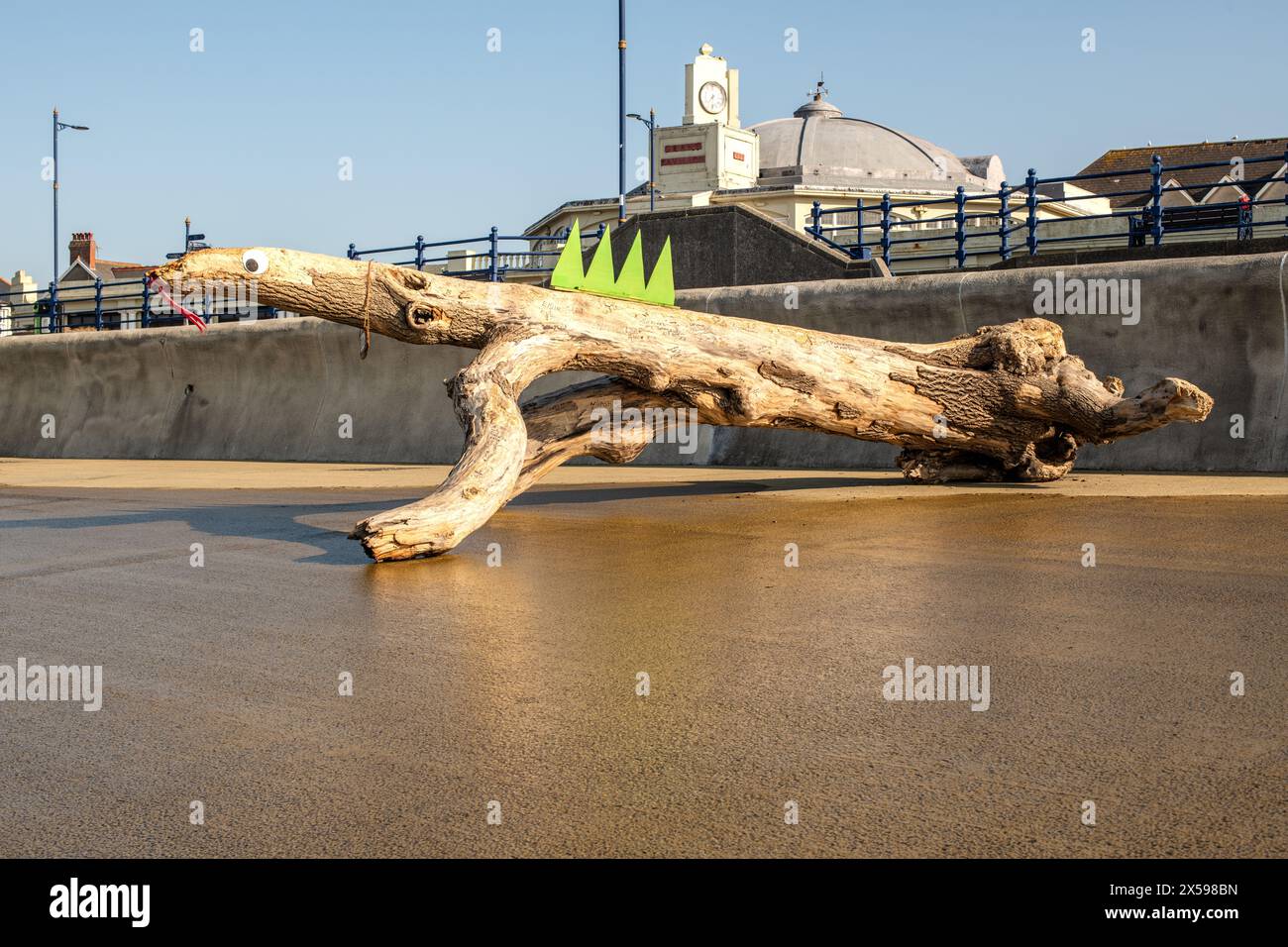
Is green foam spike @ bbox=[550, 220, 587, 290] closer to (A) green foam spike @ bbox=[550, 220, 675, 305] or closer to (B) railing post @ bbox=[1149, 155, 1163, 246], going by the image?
(A) green foam spike @ bbox=[550, 220, 675, 305]

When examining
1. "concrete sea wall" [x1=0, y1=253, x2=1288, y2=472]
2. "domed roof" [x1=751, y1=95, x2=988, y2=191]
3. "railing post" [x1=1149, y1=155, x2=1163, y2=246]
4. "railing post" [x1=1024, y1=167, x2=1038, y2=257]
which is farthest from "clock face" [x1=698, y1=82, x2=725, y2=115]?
"railing post" [x1=1149, y1=155, x2=1163, y2=246]

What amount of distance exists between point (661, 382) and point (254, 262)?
322 cm

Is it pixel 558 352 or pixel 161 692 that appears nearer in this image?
pixel 161 692

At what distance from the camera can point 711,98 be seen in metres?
54.1

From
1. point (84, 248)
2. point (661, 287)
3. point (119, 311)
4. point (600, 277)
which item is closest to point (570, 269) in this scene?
point (600, 277)

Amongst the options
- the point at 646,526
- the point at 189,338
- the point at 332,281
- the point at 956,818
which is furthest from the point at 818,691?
the point at 189,338

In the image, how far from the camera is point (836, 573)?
24.3 ft

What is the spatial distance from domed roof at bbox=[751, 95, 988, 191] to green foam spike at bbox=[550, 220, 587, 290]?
41.1 metres

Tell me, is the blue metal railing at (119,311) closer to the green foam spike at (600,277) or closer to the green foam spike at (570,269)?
the green foam spike at (570,269)

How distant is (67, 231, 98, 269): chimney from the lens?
7106 centimetres

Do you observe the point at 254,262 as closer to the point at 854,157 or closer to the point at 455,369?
the point at 455,369

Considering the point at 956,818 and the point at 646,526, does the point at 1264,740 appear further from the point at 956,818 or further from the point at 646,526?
the point at 646,526
